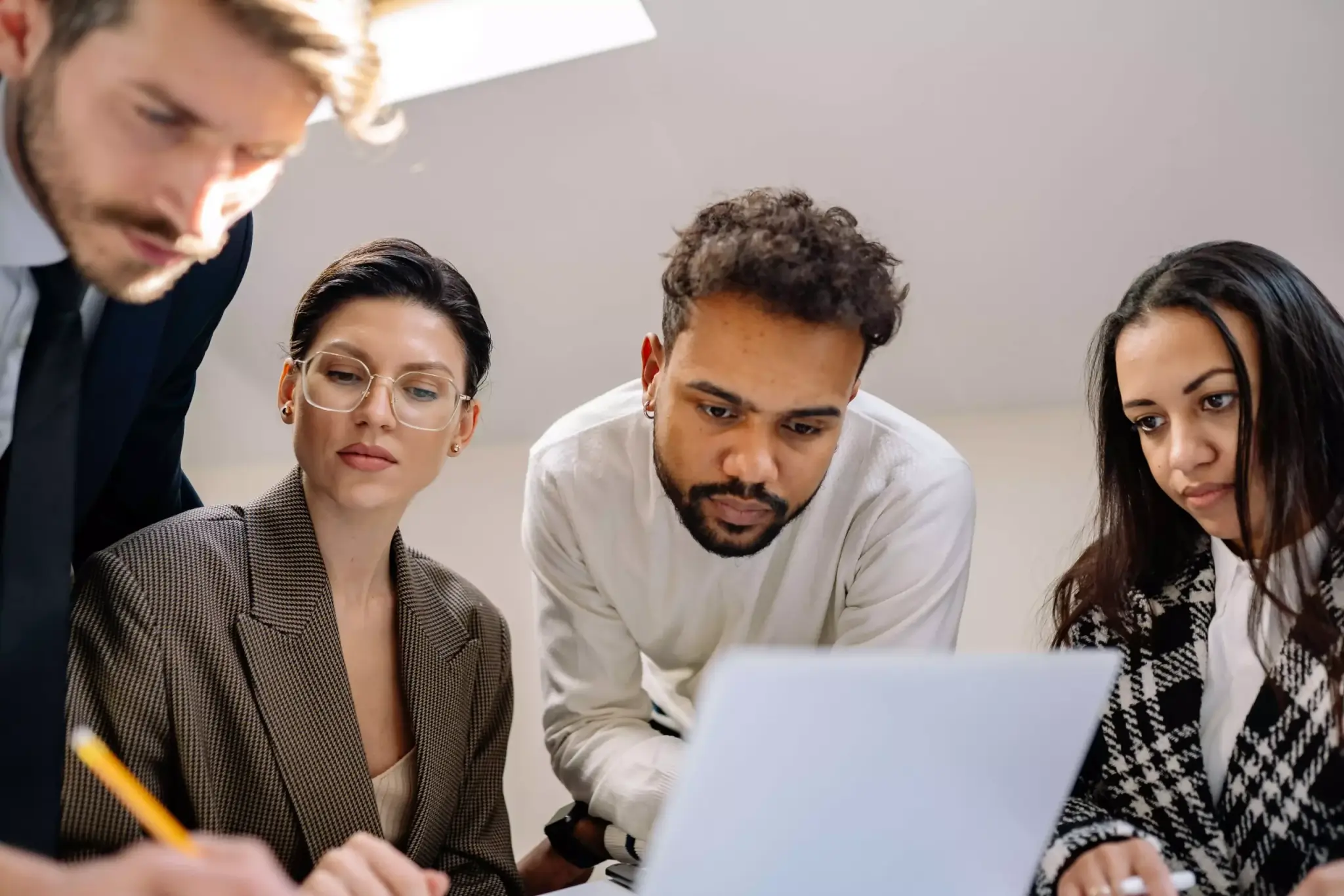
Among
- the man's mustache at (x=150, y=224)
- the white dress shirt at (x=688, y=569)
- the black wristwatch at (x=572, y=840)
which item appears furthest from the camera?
the black wristwatch at (x=572, y=840)

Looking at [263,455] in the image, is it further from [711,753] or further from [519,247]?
[711,753]

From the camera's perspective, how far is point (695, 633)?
1.81 meters

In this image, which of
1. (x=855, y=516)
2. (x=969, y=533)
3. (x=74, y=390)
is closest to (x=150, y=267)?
(x=74, y=390)

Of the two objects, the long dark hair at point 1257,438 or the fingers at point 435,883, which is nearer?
the fingers at point 435,883

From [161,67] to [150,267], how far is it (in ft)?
0.59

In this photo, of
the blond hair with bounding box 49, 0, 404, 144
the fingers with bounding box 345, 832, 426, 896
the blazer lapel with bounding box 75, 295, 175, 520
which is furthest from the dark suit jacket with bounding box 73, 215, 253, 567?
the fingers with bounding box 345, 832, 426, 896

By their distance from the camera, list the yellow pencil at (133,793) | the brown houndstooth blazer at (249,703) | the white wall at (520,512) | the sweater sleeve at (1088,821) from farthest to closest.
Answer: the white wall at (520,512), the brown houndstooth blazer at (249,703), the sweater sleeve at (1088,821), the yellow pencil at (133,793)

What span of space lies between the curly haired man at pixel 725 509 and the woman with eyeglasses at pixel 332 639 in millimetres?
175

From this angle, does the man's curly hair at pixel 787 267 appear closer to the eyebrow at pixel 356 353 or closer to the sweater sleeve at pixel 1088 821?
the eyebrow at pixel 356 353

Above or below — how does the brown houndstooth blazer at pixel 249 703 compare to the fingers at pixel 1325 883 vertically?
below

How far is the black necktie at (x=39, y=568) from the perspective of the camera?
1.08m

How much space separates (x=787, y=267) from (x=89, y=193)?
80 cm

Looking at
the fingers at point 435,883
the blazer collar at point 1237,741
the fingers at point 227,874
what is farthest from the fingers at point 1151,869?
the fingers at point 227,874

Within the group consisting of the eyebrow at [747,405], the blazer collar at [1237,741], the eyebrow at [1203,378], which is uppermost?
the eyebrow at [1203,378]
